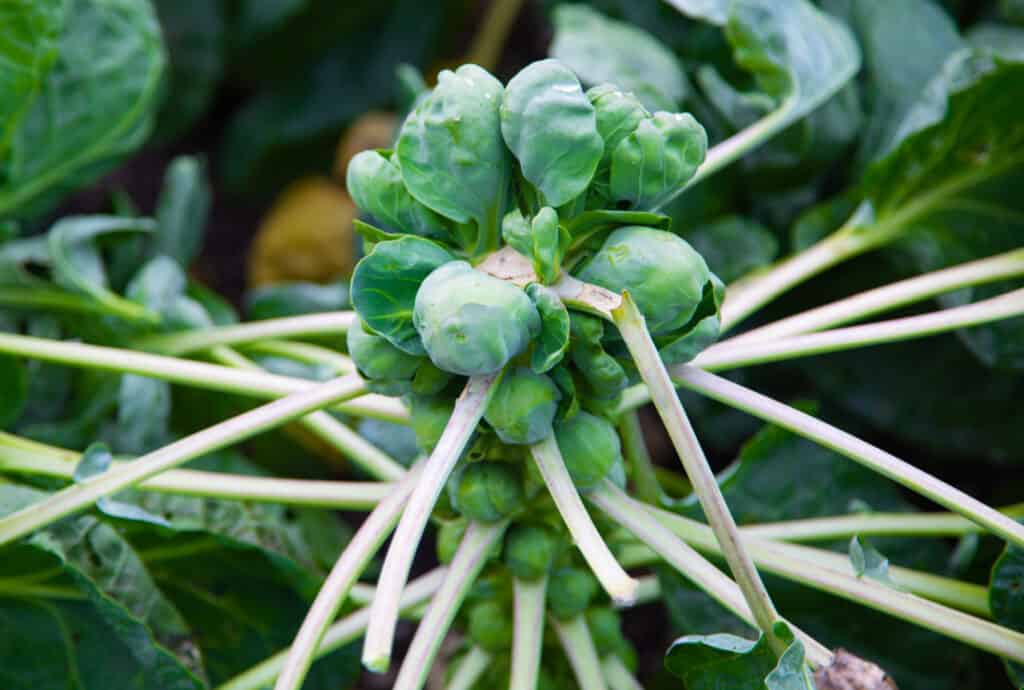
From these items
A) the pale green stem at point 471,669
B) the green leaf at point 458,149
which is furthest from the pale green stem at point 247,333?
the pale green stem at point 471,669

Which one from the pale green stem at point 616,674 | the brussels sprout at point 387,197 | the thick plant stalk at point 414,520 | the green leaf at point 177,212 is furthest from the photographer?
the green leaf at point 177,212

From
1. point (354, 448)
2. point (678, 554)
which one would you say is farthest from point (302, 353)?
point (678, 554)

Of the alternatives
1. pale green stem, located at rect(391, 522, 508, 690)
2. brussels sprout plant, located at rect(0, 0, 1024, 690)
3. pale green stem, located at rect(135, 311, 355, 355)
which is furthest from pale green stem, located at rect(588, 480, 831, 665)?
pale green stem, located at rect(135, 311, 355, 355)

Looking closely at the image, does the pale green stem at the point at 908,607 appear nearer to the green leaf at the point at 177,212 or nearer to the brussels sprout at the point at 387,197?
the brussels sprout at the point at 387,197

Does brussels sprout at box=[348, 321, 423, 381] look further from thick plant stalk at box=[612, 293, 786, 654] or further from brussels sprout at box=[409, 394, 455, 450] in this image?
thick plant stalk at box=[612, 293, 786, 654]

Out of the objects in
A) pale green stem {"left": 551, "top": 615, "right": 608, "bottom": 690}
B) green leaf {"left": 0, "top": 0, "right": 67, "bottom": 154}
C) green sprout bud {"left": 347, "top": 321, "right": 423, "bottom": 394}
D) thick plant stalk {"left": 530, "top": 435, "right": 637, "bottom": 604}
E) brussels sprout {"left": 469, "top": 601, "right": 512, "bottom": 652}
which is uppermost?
green leaf {"left": 0, "top": 0, "right": 67, "bottom": 154}

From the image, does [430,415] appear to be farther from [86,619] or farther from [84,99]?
[84,99]
